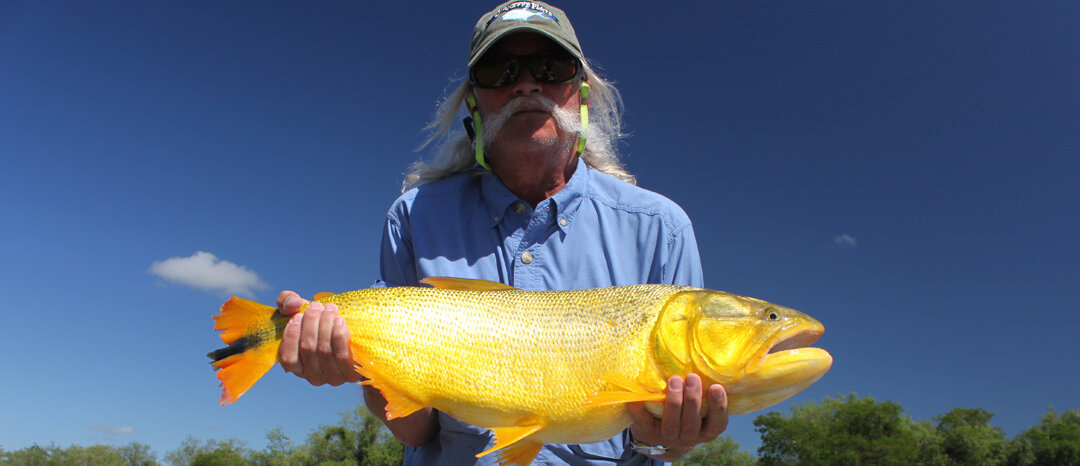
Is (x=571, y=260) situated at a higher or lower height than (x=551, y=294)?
higher

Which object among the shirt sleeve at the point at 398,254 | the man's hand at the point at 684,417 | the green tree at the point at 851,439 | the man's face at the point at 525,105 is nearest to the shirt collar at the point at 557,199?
the man's face at the point at 525,105

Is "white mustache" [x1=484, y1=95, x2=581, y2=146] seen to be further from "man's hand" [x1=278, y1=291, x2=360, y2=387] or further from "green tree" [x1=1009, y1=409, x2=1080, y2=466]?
"green tree" [x1=1009, y1=409, x2=1080, y2=466]

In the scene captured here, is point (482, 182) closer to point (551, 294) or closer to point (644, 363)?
point (551, 294)

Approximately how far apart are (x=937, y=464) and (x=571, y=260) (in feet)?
256

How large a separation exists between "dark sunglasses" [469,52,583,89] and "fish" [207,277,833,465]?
84.6 inches

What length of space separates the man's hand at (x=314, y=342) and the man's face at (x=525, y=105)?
2078 mm

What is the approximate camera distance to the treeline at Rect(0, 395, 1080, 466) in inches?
2350

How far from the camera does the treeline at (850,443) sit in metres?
59.7

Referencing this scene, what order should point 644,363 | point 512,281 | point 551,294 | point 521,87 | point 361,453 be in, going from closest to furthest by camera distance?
point 644,363 → point 551,294 → point 512,281 → point 521,87 → point 361,453

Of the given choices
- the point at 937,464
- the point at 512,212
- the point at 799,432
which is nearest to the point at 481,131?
the point at 512,212

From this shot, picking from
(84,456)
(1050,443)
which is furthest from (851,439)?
(84,456)

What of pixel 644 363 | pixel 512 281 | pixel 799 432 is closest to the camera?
pixel 644 363

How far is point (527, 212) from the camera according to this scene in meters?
4.93

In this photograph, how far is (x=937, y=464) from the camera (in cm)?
6588
